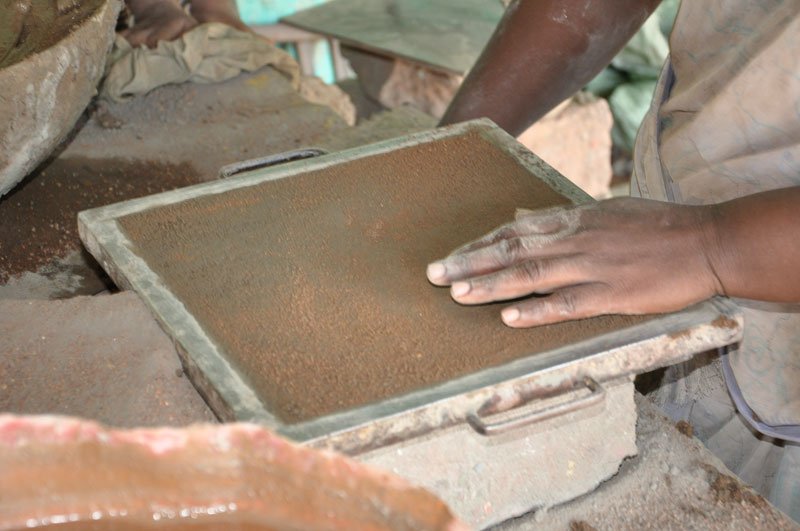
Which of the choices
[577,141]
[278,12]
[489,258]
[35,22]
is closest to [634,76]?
[577,141]

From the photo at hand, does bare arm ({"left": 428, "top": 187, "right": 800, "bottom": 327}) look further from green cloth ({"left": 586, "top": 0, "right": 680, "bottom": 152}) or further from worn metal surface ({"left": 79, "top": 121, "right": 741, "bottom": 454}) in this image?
green cloth ({"left": 586, "top": 0, "right": 680, "bottom": 152})

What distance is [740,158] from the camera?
1.74 meters

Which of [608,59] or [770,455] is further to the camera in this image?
[608,59]

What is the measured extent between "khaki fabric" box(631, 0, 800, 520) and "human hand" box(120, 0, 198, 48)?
1466 mm

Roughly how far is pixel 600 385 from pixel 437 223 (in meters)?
0.46

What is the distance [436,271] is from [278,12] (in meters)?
3.55

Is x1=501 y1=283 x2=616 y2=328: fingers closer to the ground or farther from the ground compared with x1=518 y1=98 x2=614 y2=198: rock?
farther from the ground

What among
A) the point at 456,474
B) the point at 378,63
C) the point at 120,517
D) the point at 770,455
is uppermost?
the point at 120,517

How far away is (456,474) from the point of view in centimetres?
140

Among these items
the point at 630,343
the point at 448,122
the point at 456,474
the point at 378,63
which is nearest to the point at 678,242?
the point at 630,343

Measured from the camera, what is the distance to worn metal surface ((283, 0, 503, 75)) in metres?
4.11

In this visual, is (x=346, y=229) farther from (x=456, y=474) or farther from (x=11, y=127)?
(x=11, y=127)

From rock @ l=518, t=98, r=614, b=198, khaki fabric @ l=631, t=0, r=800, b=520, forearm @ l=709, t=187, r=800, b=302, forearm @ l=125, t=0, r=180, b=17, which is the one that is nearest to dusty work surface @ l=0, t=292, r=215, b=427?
forearm @ l=709, t=187, r=800, b=302

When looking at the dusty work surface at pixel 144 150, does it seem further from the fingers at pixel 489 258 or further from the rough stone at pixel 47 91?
the fingers at pixel 489 258
